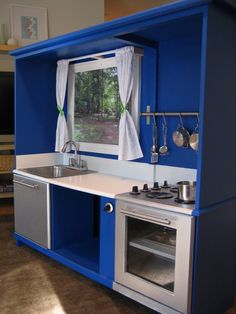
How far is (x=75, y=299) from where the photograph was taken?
243 cm

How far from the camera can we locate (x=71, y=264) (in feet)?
8.95

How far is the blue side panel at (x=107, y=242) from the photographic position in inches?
92.5

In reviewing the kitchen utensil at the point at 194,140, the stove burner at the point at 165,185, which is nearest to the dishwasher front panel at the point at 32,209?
the stove burner at the point at 165,185

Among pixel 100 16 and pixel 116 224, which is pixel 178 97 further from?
pixel 100 16

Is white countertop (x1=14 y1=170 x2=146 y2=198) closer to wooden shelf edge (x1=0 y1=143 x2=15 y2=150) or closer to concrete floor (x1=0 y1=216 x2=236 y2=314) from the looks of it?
concrete floor (x1=0 y1=216 x2=236 y2=314)

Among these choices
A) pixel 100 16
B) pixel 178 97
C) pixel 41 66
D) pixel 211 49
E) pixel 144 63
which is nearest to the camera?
pixel 211 49

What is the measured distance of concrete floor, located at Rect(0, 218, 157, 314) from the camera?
7.57ft

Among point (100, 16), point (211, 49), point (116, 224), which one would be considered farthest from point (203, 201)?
point (100, 16)

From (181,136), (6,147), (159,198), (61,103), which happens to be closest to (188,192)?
(159,198)

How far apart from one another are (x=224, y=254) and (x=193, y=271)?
37cm

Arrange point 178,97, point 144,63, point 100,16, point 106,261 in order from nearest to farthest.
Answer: point 106,261
point 178,97
point 144,63
point 100,16

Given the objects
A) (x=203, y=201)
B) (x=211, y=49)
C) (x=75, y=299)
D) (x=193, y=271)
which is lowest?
(x=75, y=299)

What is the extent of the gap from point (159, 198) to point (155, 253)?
0.34 metres

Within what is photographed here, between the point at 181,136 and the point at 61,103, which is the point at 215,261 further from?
the point at 61,103
